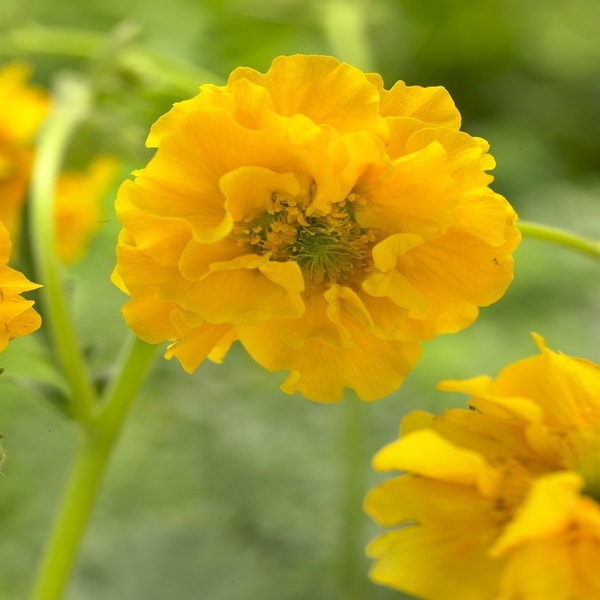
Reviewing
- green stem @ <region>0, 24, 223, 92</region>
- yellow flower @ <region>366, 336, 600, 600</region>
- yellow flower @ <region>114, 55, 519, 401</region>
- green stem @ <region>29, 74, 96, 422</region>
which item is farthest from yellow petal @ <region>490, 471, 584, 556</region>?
green stem @ <region>0, 24, 223, 92</region>

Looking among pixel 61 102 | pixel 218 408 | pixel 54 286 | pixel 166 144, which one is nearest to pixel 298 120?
pixel 166 144

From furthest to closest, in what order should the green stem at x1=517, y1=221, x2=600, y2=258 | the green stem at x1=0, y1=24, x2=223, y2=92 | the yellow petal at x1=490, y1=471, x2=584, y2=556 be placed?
the green stem at x1=0, y1=24, x2=223, y2=92 < the green stem at x1=517, y1=221, x2=600, y2=258 < the yellow petal at x1=490, y1=471, x2=584, y2=556

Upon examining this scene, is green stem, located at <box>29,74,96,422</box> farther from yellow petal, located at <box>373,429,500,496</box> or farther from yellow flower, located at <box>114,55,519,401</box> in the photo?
yellow petal, located at <box>373,429,500,496</box>

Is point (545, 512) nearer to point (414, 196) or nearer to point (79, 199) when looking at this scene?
point (414, 196)

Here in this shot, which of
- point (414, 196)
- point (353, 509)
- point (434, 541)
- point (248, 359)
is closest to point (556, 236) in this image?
point (414, 196)

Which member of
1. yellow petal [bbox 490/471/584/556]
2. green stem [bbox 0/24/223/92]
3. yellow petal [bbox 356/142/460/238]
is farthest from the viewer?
green stem [bbox 0/24/223/92]

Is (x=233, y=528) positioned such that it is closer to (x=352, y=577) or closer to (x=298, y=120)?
(x=352, y=577)

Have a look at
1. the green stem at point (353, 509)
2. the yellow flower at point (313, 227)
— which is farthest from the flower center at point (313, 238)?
the green stem at point (353, 509)

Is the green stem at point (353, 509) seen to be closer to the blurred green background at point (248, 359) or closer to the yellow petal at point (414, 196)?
the blurred green background at point (248, 359)
